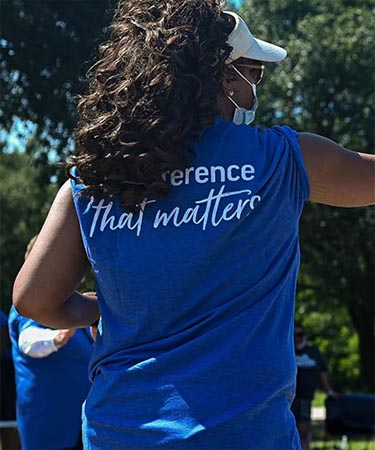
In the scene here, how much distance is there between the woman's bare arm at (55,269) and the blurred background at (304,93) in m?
7.66

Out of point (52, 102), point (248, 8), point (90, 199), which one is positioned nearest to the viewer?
point (90, 199)

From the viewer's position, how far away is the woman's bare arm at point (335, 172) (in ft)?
6.95

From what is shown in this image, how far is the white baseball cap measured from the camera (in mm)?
2166

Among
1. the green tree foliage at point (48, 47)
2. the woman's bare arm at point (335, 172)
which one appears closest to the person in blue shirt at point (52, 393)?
the green tree foliage at point (48, 47)

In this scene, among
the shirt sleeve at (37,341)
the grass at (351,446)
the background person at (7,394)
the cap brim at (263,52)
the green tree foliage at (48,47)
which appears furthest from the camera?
the grass at (351,446)

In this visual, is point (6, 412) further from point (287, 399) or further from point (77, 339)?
point (287, 399)

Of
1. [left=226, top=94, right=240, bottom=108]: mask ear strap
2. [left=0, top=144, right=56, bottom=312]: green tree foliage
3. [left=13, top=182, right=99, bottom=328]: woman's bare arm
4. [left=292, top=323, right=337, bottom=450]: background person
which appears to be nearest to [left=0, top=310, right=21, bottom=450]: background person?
[left=292, top=323, right=337, bottom=450]: background person

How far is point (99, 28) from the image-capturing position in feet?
30.9

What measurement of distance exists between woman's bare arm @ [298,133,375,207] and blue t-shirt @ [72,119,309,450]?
4 centimetres

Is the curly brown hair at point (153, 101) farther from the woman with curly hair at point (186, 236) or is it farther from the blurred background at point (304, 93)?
the blurred background at point (304, 93)

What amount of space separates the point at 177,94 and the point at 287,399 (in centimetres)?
71

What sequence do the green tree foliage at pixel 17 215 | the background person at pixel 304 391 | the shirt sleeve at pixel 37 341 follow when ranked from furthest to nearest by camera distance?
1. the green tree foliage at pixel 17 215
2. the background person at pixel 304 391
3. the shirt sleeve at pixel 37 341

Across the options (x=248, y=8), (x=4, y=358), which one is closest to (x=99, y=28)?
(x=4, y=358)

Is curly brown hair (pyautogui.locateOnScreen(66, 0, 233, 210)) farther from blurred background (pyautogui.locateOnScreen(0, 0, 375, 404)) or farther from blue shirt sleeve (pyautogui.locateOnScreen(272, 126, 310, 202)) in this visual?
blurred background (pyautogui.locateOnScreen(0, 0, 375, 404))
